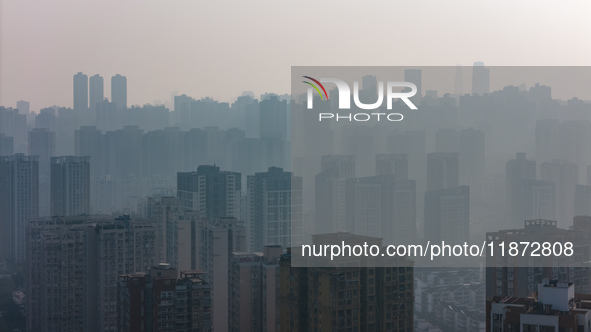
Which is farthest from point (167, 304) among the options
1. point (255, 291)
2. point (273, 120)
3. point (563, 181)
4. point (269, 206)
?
point (563, 181)

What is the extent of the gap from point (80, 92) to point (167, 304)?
200cm

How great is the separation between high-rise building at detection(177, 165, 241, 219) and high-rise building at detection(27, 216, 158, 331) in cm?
53

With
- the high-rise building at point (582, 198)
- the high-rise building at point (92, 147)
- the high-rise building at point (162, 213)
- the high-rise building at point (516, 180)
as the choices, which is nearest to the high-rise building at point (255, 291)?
the high-rise building at point (162, 213)

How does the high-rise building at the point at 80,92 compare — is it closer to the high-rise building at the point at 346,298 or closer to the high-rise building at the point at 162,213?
the high-rise building at the point at 162,213

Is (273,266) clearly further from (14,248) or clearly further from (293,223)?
(14,248)

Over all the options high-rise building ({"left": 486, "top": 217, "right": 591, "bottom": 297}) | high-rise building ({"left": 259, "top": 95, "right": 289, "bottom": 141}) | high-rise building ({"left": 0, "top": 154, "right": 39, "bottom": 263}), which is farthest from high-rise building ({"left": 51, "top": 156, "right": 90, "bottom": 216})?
high-rise building ({"left": 486, "top": 217, "right": 591, "bottom": 297})

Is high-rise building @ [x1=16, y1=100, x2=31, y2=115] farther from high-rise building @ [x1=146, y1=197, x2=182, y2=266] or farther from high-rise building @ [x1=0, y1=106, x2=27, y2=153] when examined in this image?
high-rise building @ [x1=146, y1=197, x2=182, y2=266]

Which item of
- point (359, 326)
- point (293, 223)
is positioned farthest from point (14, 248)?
point (359, 326)

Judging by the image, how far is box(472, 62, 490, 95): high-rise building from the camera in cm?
417

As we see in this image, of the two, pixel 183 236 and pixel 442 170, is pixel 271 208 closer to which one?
pixel 183 236

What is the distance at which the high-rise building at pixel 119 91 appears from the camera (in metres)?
4.95

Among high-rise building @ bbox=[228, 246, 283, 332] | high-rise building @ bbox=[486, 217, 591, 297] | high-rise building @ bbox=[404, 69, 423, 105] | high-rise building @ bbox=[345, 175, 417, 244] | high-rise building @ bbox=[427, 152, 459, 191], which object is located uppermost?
high-rise building @ bbox=[404, 69, 423, 105]

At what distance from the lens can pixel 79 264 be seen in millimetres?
5219

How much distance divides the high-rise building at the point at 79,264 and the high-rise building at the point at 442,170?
6.53 feet
